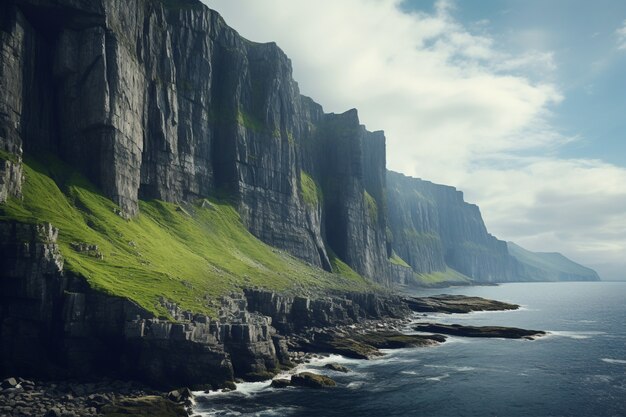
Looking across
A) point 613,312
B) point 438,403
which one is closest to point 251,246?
point 438,403

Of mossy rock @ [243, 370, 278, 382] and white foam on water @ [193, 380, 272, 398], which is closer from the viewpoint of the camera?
white foam on water @ [193, 380, 272, 398]

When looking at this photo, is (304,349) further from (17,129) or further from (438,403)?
(17,129)

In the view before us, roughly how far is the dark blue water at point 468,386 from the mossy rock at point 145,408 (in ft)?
11.4

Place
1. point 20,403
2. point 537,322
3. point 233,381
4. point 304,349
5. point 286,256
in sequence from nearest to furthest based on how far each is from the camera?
point 20,403, point 233,381, point 304,349, point 537,322, point 286,256

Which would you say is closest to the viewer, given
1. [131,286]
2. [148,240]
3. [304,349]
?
[131,286]

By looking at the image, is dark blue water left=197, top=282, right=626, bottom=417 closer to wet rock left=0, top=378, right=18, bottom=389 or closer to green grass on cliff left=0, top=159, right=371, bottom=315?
wet rock left=0, top=378, right=18, bottom=389

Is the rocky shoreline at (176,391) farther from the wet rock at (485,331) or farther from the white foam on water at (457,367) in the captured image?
the white foam on water at (457,367)

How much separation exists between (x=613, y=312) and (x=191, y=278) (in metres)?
171

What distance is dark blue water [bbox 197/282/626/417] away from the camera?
60688 mm

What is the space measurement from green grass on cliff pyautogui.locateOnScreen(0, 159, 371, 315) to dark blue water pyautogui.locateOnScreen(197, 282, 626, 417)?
975 inches

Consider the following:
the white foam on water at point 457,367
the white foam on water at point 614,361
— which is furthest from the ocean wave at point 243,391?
the white foam on water at point 614,361

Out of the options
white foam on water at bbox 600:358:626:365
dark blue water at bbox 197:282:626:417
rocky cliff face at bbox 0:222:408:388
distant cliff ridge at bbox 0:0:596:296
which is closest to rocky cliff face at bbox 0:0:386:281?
distant cliff ridge at bbox 0:0:596:296

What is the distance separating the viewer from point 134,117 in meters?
128

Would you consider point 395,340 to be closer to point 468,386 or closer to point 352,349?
point 352,349
